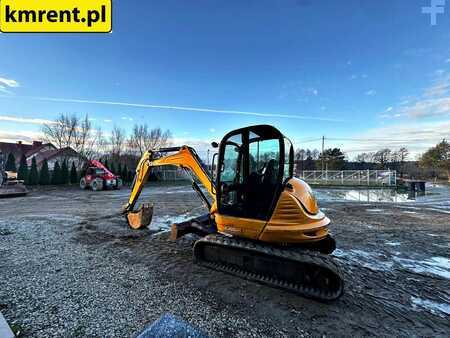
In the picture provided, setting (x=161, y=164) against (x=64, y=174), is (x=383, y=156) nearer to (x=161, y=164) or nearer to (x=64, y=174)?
(x=64, y=174)

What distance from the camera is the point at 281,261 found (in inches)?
131

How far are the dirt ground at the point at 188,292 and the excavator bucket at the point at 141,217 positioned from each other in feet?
2.18

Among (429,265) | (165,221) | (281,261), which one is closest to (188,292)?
(281,261)

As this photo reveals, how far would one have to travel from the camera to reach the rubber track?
9.75 ft

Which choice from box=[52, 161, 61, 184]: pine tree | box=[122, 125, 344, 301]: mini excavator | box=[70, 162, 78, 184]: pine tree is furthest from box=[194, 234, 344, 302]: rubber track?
box=[70, 162, 78, 184]: pine tree

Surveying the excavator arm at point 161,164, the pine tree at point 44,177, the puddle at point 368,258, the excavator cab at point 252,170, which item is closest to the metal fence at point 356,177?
the puddle at point 368,258

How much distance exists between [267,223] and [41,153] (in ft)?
154

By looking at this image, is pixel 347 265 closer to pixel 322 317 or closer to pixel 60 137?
pixel 322 317

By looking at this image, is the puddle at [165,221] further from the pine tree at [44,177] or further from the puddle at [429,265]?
the pine tree at [44,177]

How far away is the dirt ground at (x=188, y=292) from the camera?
2.57 metres

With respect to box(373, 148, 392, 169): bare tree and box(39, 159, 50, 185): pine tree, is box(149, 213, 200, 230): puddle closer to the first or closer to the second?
box(39, 159, 50, 185): pine tree

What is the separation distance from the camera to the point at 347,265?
417cm

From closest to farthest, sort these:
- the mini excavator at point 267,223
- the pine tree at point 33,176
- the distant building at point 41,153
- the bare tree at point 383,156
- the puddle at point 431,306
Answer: the puddle at point 431,306
the mini excavator at point 267,223
the pine tree at point 33,176
the distant building at point 41,153
the bare tree at point 383,156

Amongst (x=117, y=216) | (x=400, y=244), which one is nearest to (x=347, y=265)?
(x=400, y=244)
